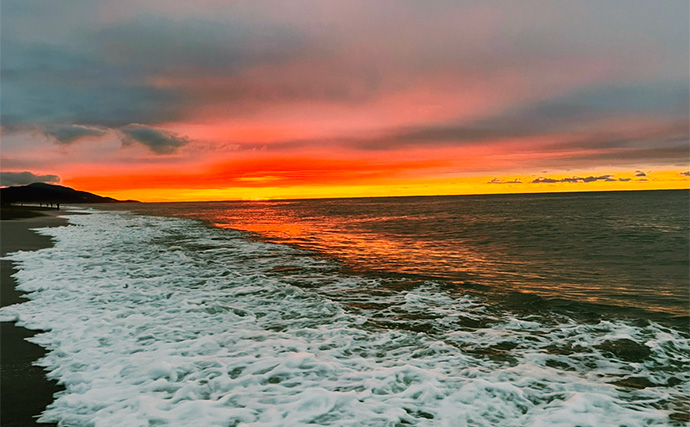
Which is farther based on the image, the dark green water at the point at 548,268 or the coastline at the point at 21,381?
the dark green water at the point at 548,268

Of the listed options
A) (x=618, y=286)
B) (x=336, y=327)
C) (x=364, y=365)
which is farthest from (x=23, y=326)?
(x=618, y=286)

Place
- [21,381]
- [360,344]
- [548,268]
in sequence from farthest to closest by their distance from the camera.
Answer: [548,268]
[360,344]
[21,381]

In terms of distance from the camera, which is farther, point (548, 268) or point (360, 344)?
point (548, 268)

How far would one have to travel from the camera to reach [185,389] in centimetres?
618

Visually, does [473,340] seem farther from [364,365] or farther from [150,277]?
[150,277]

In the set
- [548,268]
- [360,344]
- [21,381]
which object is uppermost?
[21,381]

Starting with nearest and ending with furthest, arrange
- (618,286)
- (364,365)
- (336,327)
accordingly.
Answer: (364,365), (336,327), (618,286)

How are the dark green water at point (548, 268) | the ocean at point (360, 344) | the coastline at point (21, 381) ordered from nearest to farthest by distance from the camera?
the coastline at point (21, 381) < the ocean at point (360, 344) < the dark green water at point (548, 268)

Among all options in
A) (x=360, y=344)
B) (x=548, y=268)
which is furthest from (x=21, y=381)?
(x=548, y=268)

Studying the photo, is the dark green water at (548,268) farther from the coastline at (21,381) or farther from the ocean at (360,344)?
the coastline at (21,381)

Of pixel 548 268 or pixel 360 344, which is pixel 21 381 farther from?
pixel 548 268

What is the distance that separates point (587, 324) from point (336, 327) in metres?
Result: 6.31

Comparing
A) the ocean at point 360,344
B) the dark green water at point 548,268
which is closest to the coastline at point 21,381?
the ocean at point 360,344

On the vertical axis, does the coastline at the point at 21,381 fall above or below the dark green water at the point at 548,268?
above
